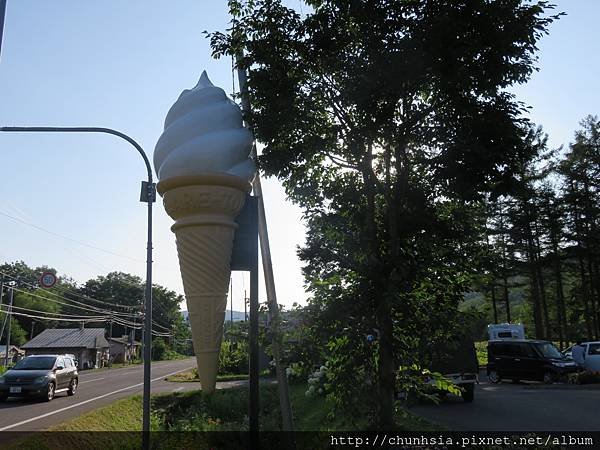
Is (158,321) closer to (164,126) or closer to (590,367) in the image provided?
(590,367)

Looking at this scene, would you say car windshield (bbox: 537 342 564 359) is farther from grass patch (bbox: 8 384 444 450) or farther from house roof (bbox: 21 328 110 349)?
house roof (bbox: 21 328 110 349)

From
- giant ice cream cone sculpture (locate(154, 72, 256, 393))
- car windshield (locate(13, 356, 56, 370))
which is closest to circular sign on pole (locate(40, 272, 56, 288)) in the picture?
car windshield (locate(13, 356, 56, 370))

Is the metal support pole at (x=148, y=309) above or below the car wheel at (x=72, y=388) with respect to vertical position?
above

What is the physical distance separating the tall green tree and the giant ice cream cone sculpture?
1098 millimetres

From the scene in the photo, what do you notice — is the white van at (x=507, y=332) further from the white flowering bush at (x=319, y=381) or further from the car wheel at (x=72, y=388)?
the white flowering bush at (x=319, y=381)

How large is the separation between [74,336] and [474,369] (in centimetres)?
5274

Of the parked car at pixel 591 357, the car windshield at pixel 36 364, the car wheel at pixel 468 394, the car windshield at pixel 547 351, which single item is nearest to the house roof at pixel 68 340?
the car windshield at pixel 36 364

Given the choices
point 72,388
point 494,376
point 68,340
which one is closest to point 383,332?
point 72,388

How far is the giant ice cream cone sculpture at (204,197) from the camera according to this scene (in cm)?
392

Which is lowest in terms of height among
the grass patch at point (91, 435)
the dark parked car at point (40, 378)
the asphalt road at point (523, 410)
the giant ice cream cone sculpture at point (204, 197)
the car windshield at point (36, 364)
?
the asphalt road at point (523, 410)

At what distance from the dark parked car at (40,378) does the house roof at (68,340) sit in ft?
131

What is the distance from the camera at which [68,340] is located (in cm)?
5606

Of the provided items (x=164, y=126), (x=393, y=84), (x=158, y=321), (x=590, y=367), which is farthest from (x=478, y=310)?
(x=158, y=321)

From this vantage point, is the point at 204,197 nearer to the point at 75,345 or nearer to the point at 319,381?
the point at 319,381
